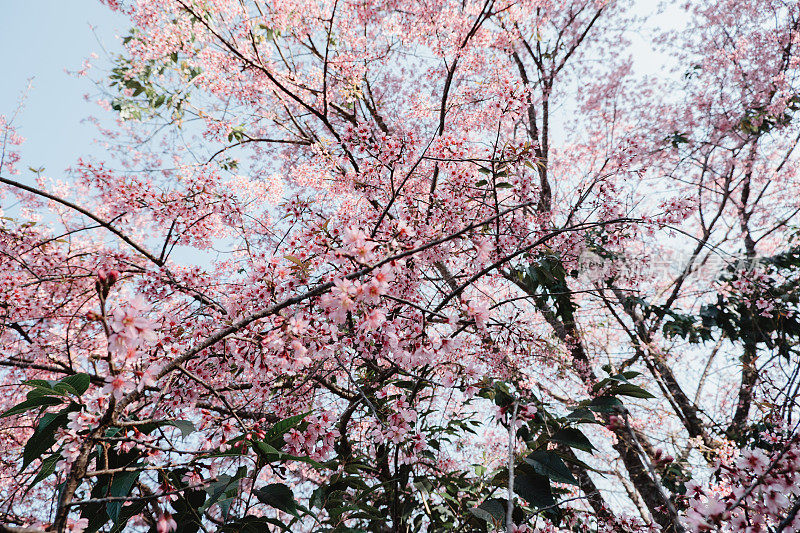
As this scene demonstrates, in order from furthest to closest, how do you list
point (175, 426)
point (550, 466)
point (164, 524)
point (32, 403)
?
1. point (550, 466)
2. point (175, 426)
3. point (32, 403)
4. point (164, 524)

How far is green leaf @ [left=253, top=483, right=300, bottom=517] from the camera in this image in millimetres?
990

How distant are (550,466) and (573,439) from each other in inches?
5.4

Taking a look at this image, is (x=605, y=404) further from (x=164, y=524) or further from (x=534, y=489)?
(x=164, y=524)

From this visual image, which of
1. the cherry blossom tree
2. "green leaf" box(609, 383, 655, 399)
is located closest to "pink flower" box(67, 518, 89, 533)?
the cherry blossom tree

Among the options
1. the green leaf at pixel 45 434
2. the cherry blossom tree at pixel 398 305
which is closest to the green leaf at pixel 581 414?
the cherry blossom tree at pixel 398 305

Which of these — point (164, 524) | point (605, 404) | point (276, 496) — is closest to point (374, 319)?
point (276, 496)

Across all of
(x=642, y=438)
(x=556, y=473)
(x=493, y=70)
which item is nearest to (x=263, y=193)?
(x=493, y=70)

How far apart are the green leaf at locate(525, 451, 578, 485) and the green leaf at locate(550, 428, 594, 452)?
6 cm

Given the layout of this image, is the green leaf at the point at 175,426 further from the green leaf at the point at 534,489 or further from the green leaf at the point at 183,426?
the green leaf at the point at 534,489

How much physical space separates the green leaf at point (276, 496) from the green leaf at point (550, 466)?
832 millimetres

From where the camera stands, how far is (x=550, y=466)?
1.30m

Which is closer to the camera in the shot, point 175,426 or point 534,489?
point 175,426

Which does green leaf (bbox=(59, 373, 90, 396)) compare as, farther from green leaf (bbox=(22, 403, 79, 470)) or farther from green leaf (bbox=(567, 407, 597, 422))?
green leaf (bbox=(567, 407, 597, 422))

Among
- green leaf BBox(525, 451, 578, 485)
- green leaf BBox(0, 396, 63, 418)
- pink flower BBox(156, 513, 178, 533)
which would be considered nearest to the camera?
pink flower BBox(156, 513, 178, 533)
